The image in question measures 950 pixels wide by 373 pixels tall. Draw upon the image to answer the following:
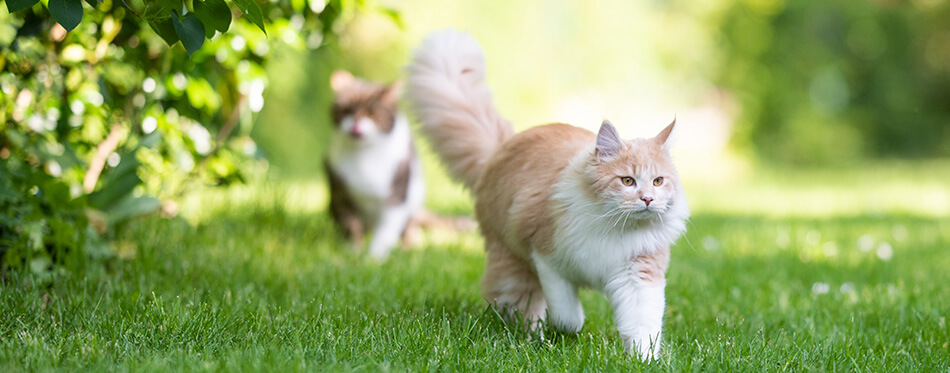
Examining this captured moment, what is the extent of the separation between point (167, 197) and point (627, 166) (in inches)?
108

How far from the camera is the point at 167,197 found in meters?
4.29

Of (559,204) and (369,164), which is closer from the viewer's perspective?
(559,204)

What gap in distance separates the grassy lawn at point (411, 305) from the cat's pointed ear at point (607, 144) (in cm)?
57

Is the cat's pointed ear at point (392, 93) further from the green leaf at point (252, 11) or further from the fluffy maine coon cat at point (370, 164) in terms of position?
the green leaf at point (252, 11)

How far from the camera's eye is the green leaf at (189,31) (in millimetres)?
2203

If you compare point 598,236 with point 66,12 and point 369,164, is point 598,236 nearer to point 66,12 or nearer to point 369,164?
point 66,12

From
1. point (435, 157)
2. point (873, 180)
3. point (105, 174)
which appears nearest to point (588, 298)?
point (435, 157)

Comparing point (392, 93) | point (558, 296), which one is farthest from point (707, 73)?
point (558, 296)

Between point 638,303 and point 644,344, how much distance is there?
0.40 feet

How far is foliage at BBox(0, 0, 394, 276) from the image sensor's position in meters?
3.24

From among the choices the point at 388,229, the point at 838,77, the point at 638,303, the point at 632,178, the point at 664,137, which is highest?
the point at 838,77

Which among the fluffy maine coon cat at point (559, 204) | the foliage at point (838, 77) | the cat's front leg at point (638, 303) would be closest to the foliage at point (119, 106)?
the fluffy maine coon cat at point (559, 204)

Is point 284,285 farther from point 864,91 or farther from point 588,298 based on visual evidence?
point 864,91

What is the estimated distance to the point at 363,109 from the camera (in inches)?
188
